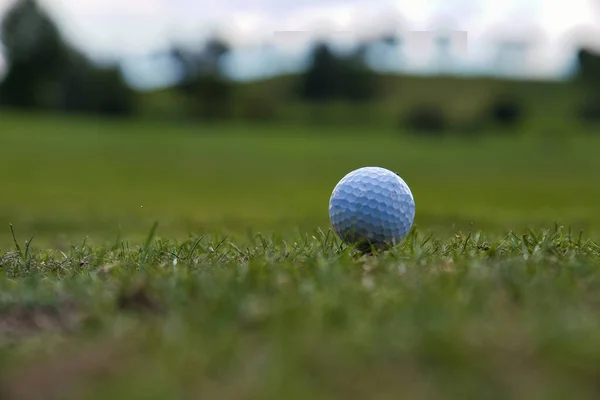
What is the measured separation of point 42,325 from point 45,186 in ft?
68.3

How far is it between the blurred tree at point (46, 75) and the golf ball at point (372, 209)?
65036 millimetres

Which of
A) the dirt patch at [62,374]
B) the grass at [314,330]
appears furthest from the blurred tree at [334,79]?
the dirt patch at [62,374]

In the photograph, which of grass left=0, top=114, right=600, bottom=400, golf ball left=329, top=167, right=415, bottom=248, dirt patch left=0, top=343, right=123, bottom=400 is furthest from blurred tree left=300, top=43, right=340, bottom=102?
dirt patch left=0, top=343, right=123, bottom=400

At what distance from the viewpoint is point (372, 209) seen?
172 inches

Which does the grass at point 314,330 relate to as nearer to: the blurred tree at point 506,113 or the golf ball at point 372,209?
the golf ball at point 372,209

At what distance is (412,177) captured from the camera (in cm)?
2769

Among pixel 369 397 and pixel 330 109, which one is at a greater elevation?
pixel 369 397

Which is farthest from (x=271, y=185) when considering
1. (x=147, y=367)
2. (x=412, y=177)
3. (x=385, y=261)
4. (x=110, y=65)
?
(x=110, y=65)

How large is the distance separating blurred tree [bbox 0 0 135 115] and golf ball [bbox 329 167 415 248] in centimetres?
6504

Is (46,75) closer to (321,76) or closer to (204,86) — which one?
(204,86)

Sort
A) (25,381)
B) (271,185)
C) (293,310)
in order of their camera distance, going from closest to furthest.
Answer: (25,381), (293,310), (271,185)

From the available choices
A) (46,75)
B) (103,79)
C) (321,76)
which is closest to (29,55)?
(46,75)

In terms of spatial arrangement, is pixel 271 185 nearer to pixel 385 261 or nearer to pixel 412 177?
pixel 412 177

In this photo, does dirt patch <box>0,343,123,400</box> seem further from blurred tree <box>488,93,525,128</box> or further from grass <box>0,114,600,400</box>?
blurred tree <box>488,93,525,128</box>
